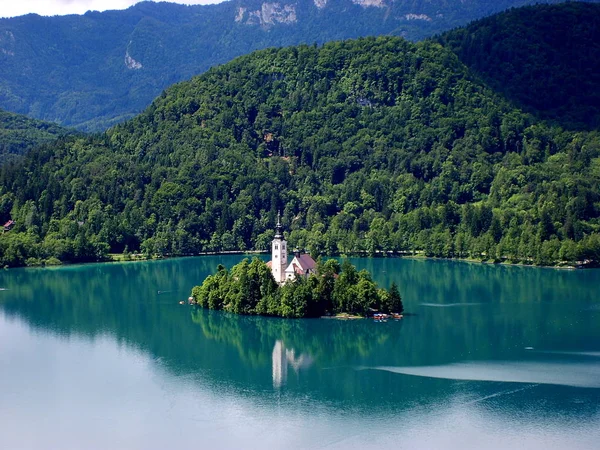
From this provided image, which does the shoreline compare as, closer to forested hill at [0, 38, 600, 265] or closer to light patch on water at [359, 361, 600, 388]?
forested hill at [0, 38, 600, 265]

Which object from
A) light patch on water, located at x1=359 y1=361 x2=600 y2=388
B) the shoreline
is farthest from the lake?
the shoreline

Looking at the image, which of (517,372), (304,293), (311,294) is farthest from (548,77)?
(517,372)

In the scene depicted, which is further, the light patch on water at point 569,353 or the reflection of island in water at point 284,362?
the light patch on water at point 569,353

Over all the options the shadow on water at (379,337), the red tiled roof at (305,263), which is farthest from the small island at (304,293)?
the shadow on water at (379,337)

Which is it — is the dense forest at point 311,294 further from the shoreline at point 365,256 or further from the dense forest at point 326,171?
the dense forest at point 326,171

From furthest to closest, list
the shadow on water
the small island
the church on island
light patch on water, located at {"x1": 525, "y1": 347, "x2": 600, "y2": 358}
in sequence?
the church on island, the small island, light patch on water, located at {"x1": 525, "y1": 347, "x2": 600, "y2": 358}, the shadow on water

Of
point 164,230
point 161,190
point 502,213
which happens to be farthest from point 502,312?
point 161,190
